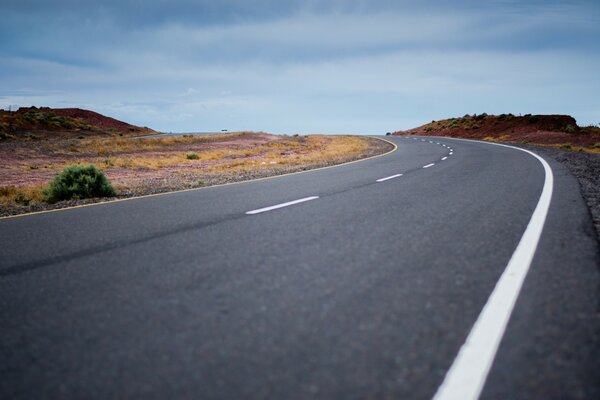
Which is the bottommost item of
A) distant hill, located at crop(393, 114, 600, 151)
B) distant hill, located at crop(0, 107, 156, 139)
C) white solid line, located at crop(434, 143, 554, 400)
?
white solid line, located at crop(434, 143, 554, 400)

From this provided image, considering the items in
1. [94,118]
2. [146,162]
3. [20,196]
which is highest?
[94,118]

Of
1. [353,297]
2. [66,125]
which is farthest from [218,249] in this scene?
[66,125]

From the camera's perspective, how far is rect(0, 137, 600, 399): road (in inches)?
81.7

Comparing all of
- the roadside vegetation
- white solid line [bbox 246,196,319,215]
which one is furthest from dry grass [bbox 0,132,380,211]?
white solid line [bbox 246,196,319,215]

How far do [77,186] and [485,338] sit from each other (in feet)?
34.5

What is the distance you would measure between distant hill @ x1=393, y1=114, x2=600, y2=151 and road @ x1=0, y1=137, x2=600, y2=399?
33.1 meters

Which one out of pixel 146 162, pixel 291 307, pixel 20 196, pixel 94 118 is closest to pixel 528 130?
pixel 146 162

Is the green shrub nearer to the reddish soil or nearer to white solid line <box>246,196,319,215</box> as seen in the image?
white solid line <box>246,196,319,215</box>

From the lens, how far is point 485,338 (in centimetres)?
240

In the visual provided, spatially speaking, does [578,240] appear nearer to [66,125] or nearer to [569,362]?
[569,362]

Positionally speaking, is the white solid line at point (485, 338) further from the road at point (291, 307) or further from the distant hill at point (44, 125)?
the distant hill at point (44, 125)

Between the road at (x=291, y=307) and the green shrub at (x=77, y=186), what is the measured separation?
5011 mm

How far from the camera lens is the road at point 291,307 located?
2.08m

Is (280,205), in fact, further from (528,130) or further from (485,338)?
(528,130)
